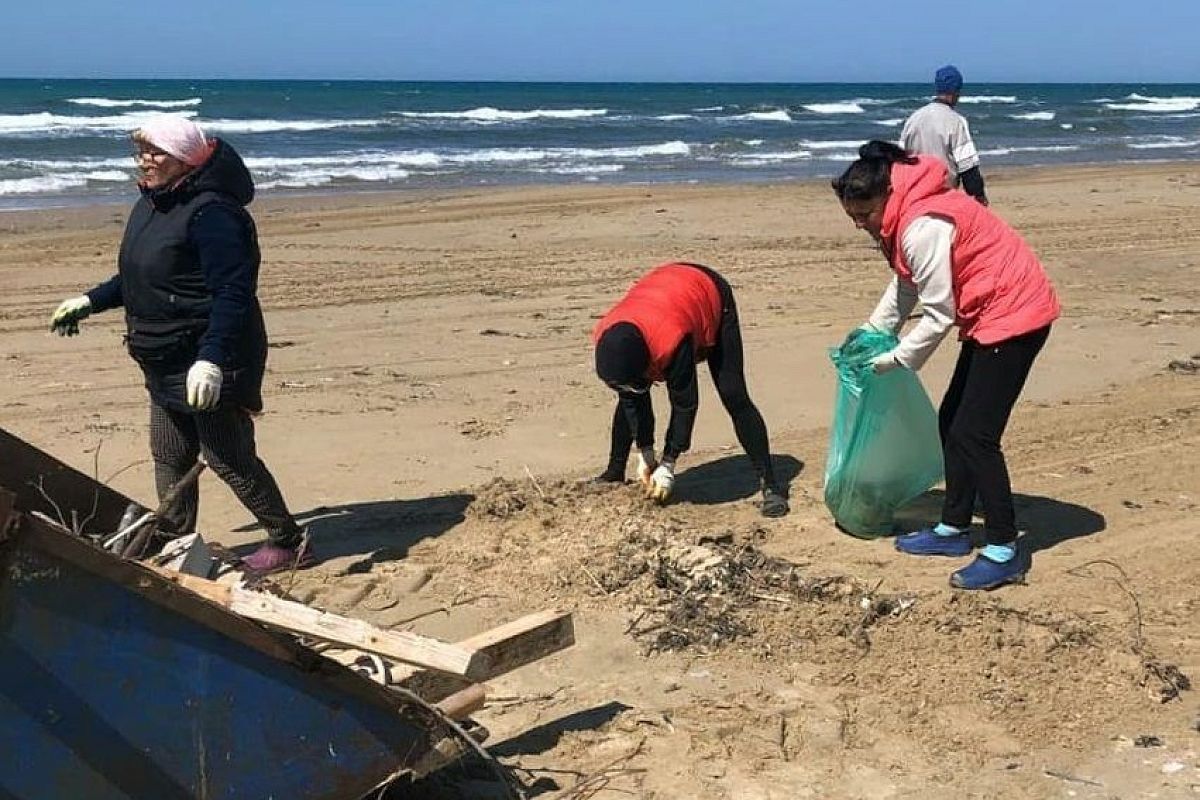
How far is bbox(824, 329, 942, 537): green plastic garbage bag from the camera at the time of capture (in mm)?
5008

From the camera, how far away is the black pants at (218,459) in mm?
4770

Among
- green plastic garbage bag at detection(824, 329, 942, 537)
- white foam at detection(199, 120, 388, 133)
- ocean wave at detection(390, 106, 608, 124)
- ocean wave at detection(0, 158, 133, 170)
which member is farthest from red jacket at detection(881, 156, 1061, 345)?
ocean wave at detection(390, 106, 608, 124)

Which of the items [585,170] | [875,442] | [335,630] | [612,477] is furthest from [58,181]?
[335,630]

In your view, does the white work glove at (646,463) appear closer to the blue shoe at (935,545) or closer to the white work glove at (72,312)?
the blue shoe at (935,545)

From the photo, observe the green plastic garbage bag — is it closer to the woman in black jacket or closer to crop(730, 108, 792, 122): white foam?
the woman in black jacket

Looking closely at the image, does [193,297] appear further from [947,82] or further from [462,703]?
[947,82]

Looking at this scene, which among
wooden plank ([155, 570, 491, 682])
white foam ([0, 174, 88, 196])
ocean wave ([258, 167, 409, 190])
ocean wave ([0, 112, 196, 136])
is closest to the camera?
wooden plank ([155, 570, 491, 682])

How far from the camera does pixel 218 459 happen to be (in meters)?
4.81

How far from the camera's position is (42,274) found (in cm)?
1130

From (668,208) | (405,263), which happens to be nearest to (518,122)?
(668,208)

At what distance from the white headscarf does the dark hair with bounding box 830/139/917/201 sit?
2071 millimetres

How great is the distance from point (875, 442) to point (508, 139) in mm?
27455

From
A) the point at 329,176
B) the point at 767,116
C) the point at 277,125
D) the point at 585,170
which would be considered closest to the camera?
the point at 329,176

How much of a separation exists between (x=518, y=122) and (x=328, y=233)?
86.4 ft
